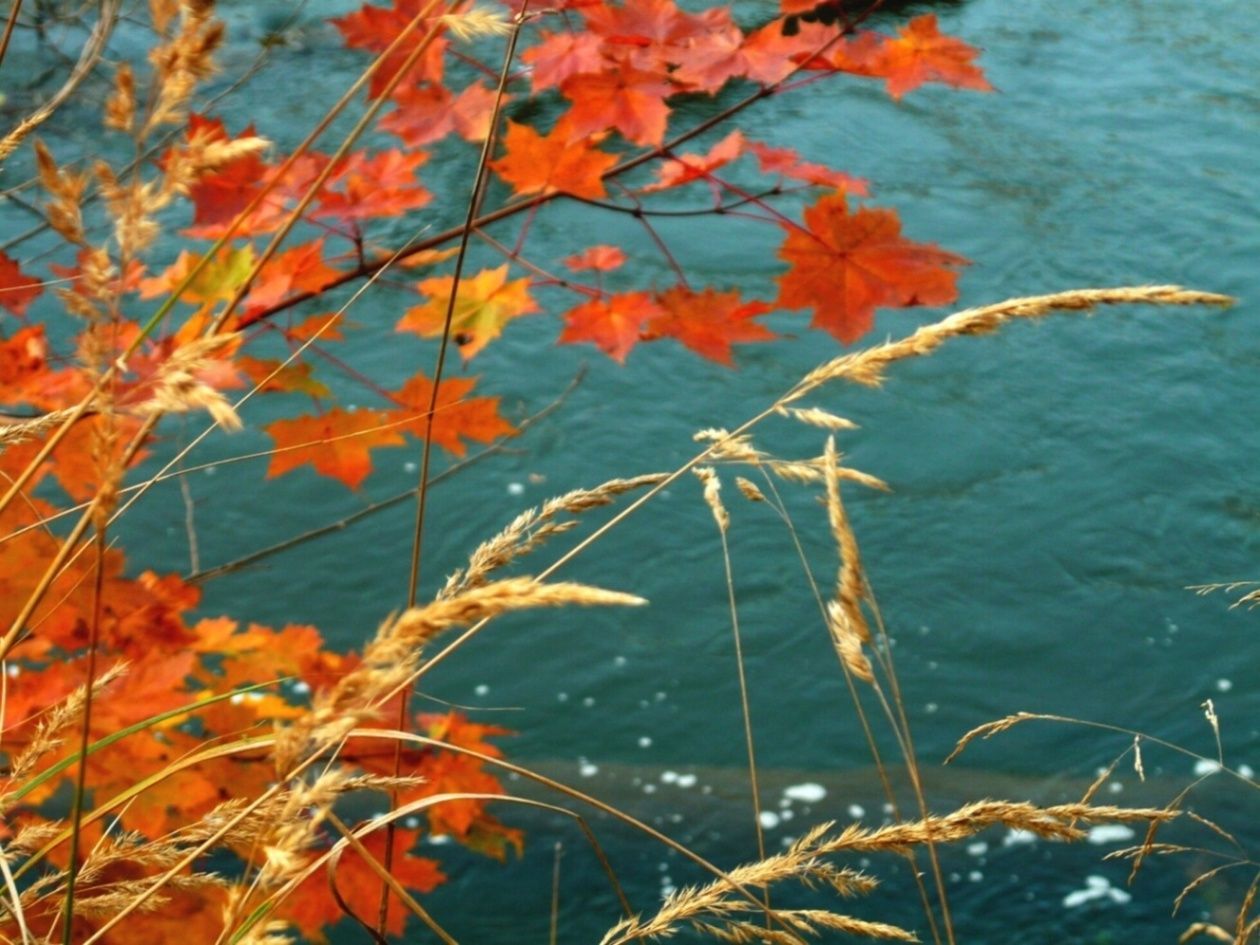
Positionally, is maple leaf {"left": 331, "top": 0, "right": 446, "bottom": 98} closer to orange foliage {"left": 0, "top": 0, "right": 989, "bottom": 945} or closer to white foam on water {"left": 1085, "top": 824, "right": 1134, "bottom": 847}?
orange foliage {"left": 0, "top": 0, "right": 989, "bottom": 945}

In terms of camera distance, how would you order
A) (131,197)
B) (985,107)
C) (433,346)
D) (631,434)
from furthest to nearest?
(985,107) < (433,346) < (631,434) < (131,197)

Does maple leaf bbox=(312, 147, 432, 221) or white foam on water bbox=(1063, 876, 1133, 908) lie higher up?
maple leaf bbox=(312, 147, 432, 221)

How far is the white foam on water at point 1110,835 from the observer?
2496mm

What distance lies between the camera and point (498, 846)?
2092 mm

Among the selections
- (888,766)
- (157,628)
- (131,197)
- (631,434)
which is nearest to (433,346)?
(631,434)

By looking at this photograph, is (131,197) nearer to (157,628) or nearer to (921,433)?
(157,628)

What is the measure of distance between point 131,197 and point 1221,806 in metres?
2.33

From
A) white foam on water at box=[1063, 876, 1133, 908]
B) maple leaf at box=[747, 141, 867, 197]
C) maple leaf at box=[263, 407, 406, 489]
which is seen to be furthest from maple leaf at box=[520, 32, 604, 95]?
white foam on water at box=[1063, 876, 1133, 908]

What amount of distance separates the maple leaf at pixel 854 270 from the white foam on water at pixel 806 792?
997 mm

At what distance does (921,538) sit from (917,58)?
1584 mm

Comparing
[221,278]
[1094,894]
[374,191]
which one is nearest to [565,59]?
[374,191]

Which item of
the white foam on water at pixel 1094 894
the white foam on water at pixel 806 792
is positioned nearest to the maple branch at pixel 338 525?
the white foam on water at pixel 806 792

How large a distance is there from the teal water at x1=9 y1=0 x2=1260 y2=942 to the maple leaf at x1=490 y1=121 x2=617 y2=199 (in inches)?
38.1

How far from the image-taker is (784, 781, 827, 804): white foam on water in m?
2.62
